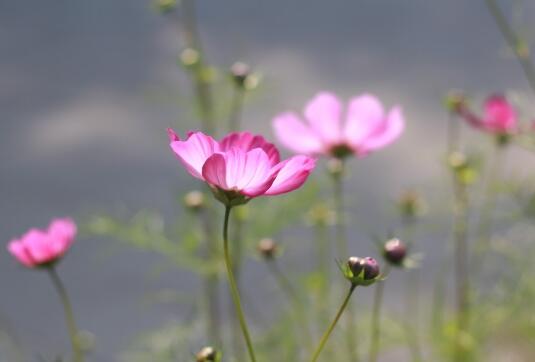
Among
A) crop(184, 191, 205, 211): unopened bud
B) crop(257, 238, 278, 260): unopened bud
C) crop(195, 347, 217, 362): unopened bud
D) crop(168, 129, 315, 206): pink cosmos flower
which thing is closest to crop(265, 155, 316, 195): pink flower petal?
crop(168, 129, 315, 206): pink cosmos flower

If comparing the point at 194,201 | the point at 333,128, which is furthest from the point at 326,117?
the point at 194,201

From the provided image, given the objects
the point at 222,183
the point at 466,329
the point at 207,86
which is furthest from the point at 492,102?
the point at 222,183

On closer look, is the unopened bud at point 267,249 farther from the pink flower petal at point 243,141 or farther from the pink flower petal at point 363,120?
the pink flower petal at point 243,141

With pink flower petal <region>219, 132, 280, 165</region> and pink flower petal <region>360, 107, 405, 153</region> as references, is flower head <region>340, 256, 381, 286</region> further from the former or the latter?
pink flower petal <region>360, 107, 405, 153</region>

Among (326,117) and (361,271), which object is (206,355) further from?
(326,117)

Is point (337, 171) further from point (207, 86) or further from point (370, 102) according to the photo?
point (207, 86)

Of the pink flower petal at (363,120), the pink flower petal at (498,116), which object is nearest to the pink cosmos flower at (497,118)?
the pink flower petal at (498,116)
